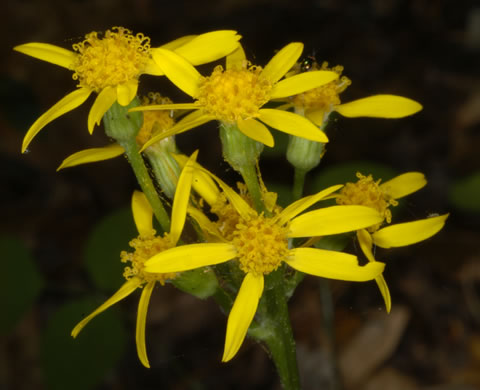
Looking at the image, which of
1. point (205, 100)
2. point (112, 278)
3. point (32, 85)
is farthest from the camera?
point (32, 85)

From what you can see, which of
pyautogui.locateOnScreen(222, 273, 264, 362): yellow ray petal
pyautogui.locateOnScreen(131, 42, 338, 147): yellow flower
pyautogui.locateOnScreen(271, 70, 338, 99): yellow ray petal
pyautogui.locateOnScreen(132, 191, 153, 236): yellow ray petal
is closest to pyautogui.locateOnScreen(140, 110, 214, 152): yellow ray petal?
pyautogui.locateOnScreen(131, 42, 338, 147): yellow flower

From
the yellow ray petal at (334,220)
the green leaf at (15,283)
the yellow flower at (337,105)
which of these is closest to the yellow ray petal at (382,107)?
the yellow flower at (337,105)

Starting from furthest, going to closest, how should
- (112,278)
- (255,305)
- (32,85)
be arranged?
1. (32,85)
2. (112,278)
3. (255,305)

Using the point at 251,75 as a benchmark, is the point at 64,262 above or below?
above

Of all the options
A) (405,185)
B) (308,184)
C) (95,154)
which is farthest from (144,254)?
(308,184)

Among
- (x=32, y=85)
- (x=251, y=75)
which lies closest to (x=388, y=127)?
(x=32, y=85)

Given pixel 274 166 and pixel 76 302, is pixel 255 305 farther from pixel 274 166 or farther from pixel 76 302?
pixel 274 166

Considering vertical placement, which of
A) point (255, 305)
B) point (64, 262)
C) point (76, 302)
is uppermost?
point (64, 262)

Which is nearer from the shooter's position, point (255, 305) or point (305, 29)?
point (255, 305)
